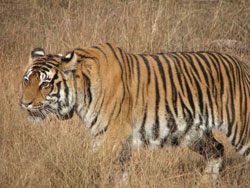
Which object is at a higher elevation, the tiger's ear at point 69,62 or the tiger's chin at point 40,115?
the tiger's ear at point 69,62

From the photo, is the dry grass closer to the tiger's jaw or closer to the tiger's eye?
the tiger's jaw

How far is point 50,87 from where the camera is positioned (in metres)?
3.49

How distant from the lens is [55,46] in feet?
20.0

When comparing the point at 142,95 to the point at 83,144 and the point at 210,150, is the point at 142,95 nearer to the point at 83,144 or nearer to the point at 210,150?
the point at 83,144

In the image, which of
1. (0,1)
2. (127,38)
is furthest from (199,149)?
(0,1)

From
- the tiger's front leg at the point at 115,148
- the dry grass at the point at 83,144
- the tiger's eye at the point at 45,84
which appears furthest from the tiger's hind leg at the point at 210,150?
the tiger's eye at the point at 45,84

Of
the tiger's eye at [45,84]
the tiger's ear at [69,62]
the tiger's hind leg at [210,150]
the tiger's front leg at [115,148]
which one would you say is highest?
the tiger's ear at [69,62]

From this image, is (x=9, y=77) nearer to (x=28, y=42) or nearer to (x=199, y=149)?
(x=28, y=42)

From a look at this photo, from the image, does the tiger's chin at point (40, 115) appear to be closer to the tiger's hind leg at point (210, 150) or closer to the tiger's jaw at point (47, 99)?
the tiger's jaw at point (47, 99)

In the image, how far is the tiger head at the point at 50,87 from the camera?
3.44 metres

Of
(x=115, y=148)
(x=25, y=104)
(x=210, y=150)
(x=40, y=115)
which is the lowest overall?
(x=210, y=150)

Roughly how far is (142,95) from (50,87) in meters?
0.84

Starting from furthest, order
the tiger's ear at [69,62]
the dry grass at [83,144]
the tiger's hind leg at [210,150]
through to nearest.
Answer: the tiger's hind leg at [210,150] → the tiger's ear at [69,62] → the dry grass at [83,144]

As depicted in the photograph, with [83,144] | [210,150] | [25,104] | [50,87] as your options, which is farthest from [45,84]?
[210,150]
